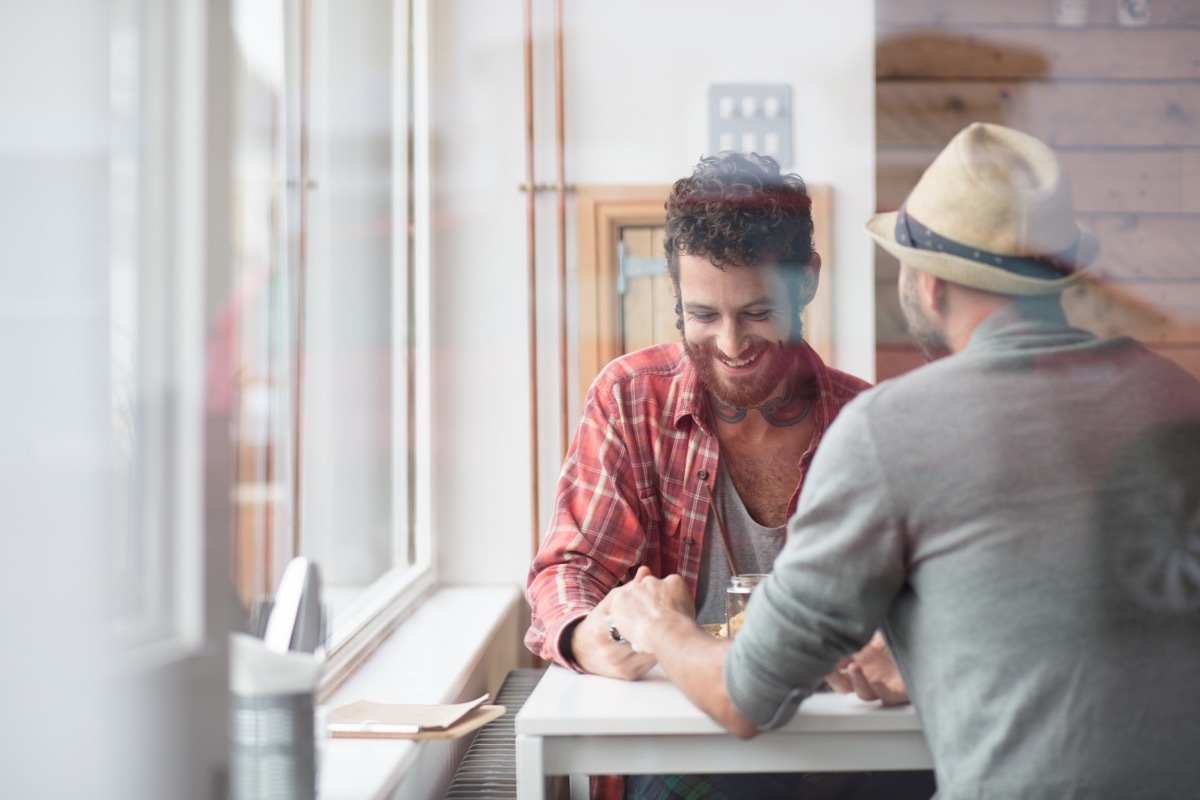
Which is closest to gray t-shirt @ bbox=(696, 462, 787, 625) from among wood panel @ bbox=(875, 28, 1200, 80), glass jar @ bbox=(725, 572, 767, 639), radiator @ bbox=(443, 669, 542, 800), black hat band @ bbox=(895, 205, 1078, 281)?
glass jar @ bbox=(725, 572, 767, 639)

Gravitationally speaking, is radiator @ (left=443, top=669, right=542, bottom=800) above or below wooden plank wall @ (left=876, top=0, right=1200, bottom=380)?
below

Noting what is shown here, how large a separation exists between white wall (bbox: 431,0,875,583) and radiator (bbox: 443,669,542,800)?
0.29m

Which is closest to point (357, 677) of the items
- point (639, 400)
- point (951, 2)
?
point (639, 400)

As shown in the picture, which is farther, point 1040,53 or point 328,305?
point 328,305

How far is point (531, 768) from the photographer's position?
85 centimetres

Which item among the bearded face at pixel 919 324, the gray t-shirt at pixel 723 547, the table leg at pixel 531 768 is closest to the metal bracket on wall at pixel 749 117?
the gray t-shirt at pixel 723 547

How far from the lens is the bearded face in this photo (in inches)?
31.6

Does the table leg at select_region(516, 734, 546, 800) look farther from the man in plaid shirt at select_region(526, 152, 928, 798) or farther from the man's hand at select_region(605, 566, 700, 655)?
the man in plaid shirt at select_region(526, 152, 928, 798)

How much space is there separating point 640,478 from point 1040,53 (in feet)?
2.06

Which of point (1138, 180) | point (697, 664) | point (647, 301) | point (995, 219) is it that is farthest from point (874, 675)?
point (647, 301)

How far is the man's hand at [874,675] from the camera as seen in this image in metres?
0.83

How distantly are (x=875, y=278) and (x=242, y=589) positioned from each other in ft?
2.66

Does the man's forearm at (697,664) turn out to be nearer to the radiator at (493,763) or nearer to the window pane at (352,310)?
the radiator at (493,763)

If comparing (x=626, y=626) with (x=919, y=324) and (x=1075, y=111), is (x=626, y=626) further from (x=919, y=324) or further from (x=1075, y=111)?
(x=1075, y=111)
